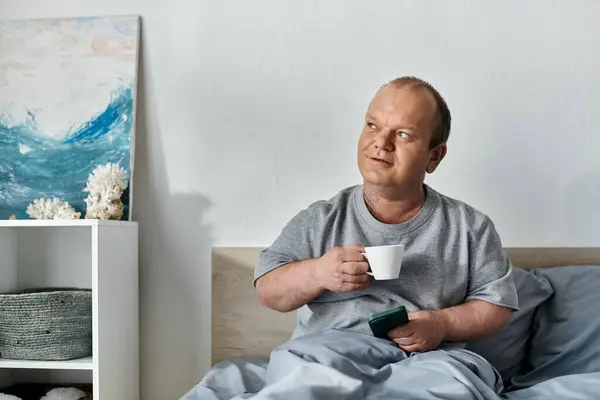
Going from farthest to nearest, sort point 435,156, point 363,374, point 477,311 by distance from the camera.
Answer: point 435,156, point 477,311, point 363,374

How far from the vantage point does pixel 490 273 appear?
5.04ft

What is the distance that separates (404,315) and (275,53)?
96cm

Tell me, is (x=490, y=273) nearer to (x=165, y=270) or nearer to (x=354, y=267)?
(x=354, y=267)

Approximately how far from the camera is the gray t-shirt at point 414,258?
1522 millimetres

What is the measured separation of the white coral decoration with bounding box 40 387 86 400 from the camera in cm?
190

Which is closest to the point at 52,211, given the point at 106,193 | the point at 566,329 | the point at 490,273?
the point at 106,193

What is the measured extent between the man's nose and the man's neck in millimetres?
106

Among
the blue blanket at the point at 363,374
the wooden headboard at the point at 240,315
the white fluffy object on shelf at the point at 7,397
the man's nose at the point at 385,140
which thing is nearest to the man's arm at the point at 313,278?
the blue blanket at the point at 363,374

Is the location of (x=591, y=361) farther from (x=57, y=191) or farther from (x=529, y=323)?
(x=57, y=191)

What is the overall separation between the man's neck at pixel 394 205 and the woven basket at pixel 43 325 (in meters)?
0.80

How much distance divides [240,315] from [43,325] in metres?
0.52

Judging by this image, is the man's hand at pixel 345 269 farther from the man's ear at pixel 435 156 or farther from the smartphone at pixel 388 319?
the man's ear at pixel 435 156

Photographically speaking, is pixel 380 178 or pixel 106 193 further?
pixel 106 193

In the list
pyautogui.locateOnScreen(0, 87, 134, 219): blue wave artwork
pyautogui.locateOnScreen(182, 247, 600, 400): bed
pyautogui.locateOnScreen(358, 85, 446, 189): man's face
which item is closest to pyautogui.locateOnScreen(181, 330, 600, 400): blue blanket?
pyautogui.locateOnScreen(182, 247, 600, 400): bed
